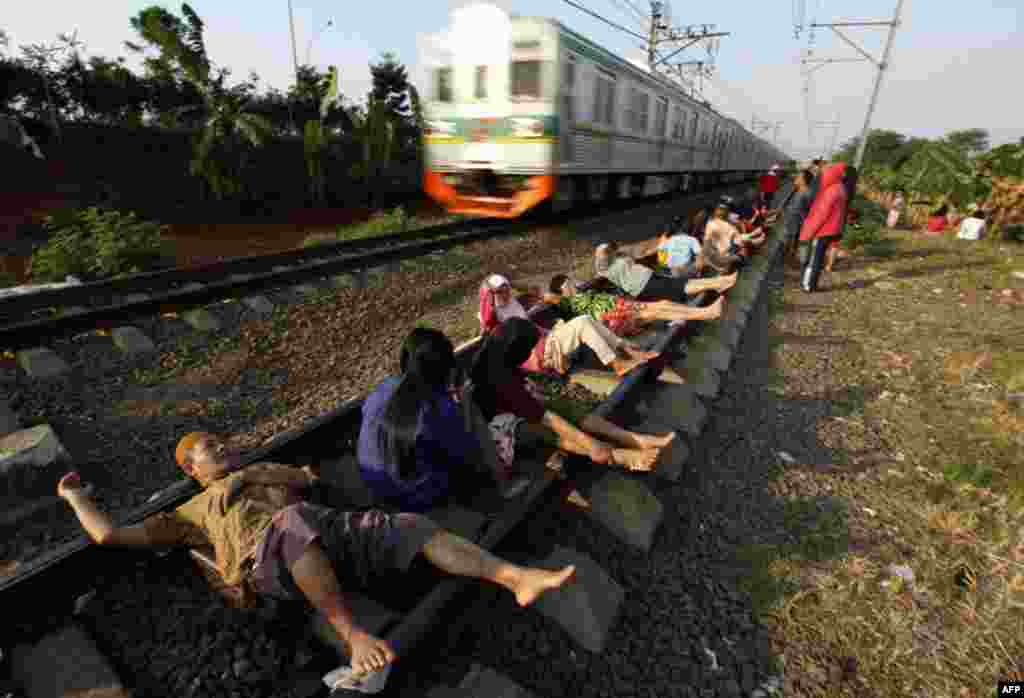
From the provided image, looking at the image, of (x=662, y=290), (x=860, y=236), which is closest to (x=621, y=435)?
(x=662, y=290)

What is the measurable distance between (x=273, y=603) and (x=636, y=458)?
1785 millimetres

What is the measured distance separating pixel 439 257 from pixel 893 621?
22.5 ft

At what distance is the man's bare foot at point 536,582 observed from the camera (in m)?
1.93

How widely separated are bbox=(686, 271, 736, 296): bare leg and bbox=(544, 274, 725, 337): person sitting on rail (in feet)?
2.15

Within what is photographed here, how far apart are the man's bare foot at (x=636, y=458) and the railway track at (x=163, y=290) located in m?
4.79

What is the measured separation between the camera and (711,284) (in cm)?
575

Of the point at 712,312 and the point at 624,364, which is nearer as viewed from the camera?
the point at 624,364

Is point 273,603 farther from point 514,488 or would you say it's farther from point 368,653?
point 514,488

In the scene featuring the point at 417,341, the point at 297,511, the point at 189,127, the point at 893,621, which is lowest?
the point at 893,621

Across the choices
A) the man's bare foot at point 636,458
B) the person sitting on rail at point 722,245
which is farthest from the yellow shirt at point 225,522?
the person sitting on rail at point 722,245

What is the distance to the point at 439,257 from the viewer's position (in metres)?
8.03

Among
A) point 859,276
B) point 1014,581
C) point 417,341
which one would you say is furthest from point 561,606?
point 859,276

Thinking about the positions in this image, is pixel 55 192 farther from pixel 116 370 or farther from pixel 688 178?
pixel 688 178

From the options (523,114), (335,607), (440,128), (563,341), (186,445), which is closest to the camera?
(335,607)
